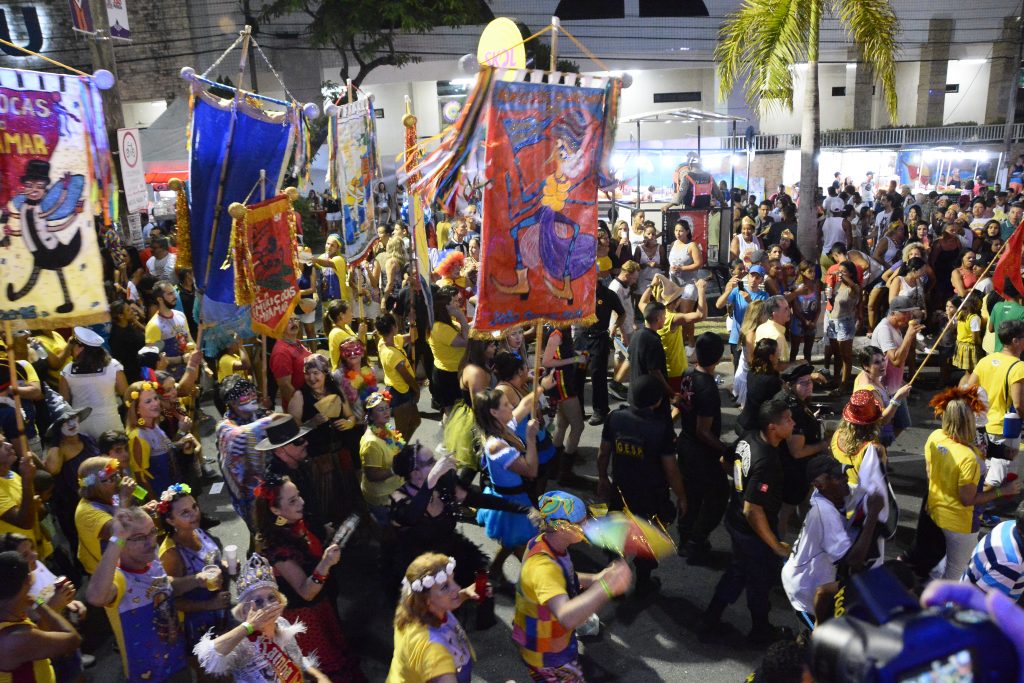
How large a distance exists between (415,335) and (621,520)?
4.91 meters

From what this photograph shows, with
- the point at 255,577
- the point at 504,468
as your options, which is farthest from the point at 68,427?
the point at 504,468

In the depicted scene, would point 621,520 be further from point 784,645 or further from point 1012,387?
point 1012,387

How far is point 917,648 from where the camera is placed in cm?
176

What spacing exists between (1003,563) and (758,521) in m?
1.17

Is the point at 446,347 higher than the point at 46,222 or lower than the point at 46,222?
lower

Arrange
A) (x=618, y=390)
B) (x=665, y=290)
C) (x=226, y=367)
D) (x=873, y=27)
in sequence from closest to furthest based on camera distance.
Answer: (x=226, y=367) < (x=665, y=290) < (x=618, y=390) < (x=873, y=27)

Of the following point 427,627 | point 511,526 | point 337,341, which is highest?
point 337,341

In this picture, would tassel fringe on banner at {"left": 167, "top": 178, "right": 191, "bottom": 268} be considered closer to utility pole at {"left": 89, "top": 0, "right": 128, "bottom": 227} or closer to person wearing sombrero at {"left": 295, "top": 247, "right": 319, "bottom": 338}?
person wearing sombrero at {"left": 295, "top": 247, "right": 319, "bottom": 338}

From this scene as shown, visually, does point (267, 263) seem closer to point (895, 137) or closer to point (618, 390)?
point (618, 390)

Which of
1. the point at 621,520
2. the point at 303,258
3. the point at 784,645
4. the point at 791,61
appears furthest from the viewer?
the point at 791,61

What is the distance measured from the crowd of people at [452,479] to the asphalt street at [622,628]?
0.14 metres

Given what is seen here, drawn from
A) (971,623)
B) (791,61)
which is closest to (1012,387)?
(971,623)

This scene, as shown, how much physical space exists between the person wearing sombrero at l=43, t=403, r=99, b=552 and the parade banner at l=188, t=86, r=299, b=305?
4.58 ft

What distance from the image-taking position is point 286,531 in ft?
13.4
